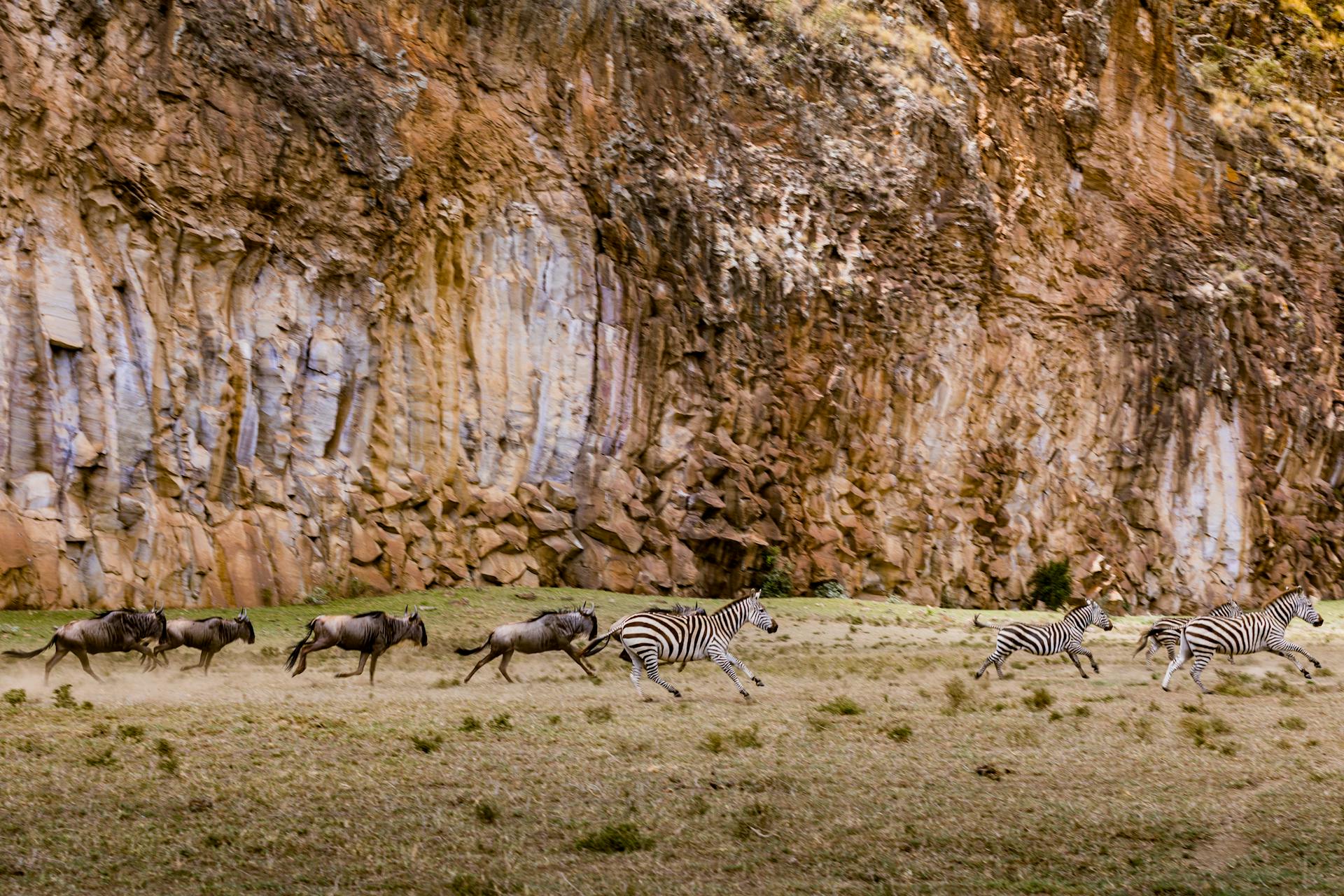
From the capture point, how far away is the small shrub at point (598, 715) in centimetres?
1831

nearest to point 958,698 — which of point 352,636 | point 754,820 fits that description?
point 754,820

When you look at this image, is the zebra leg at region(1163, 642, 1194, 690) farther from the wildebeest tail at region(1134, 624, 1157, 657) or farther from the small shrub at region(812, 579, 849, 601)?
the small shrub at region(812, 579, 849, 601)

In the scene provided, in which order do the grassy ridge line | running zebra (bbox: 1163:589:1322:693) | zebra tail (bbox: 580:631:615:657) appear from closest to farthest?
zebra tail (bbox: 580:631:615:657)
running zebra (bbox: 1163:589:1322:693)
the grassy ridge line

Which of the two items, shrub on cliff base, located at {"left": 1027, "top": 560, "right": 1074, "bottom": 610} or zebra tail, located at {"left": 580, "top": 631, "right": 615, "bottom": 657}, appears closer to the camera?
zebra tail, located at {"left": 580, "top": 631, "right": 615, "bottom": 657}

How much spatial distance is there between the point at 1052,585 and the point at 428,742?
4596cm

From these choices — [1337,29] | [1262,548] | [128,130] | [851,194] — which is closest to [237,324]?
[128,130]

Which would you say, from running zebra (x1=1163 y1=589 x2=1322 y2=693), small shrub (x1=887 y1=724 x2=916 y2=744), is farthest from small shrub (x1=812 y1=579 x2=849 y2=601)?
small shrub (x1=887 y1=724 x2=916 y2=744)

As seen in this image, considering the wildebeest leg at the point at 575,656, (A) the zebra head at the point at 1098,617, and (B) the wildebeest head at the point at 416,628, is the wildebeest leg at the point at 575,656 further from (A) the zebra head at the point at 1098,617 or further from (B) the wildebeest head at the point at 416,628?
(A) the zebra head at the point at 1098,617

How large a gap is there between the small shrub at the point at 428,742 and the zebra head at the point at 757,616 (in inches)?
367

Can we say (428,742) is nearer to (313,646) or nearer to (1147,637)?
(313,646)

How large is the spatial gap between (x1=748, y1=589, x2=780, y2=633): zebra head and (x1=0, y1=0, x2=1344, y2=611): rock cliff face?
15.9 meters

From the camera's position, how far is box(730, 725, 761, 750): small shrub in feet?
52.5

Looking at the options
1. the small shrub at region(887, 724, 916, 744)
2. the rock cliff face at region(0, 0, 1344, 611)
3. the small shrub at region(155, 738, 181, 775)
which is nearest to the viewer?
the small shrub at region(155, 738, 181, 775)

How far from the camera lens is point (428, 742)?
15891mm
